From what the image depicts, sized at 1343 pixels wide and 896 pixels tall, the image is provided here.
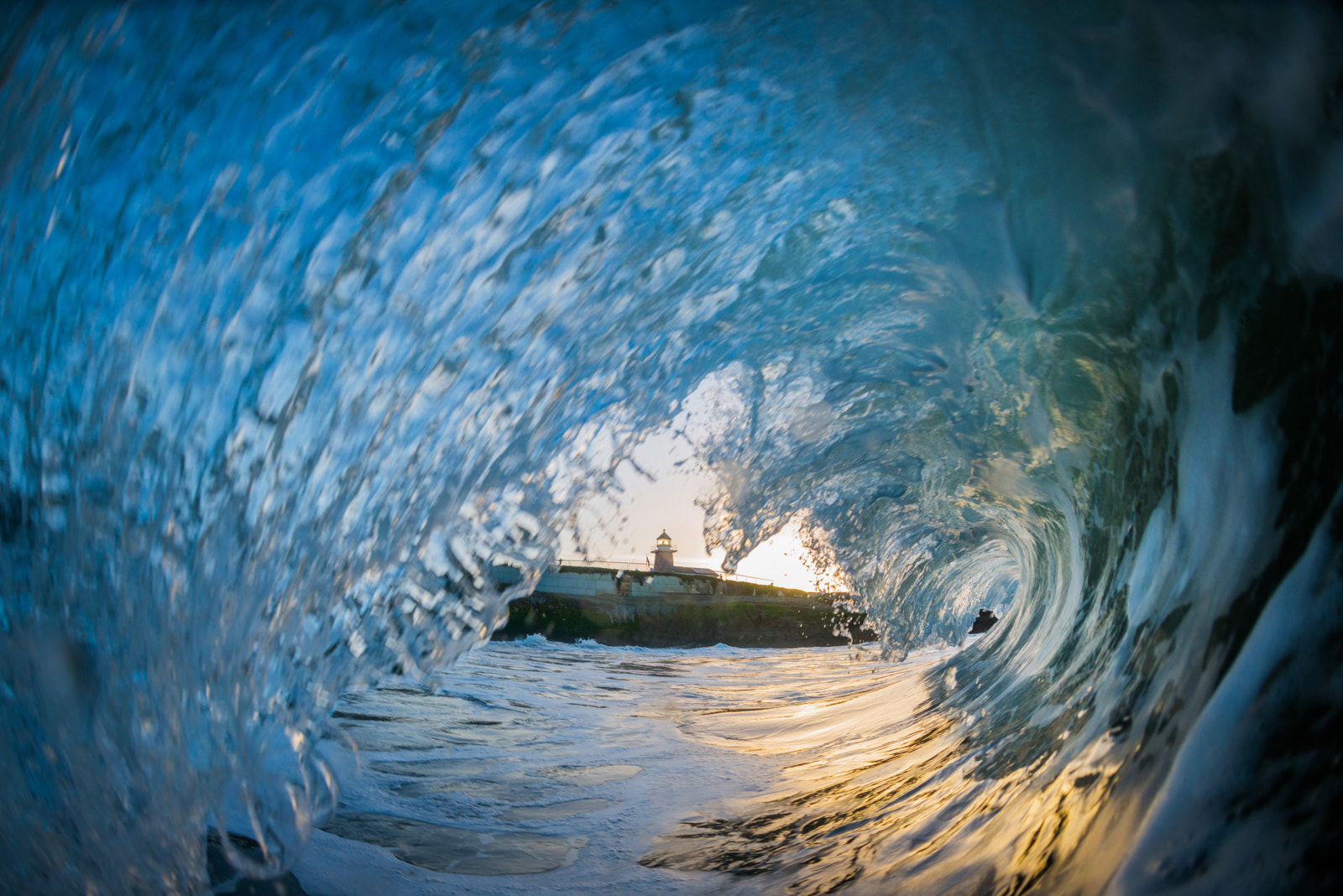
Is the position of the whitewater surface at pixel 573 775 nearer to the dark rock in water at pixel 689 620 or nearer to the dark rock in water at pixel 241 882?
the dark rock in water at pixel 241 882

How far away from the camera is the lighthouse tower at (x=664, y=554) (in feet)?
120

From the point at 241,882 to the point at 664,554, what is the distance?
3494 centimetres

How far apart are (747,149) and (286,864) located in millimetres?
3403

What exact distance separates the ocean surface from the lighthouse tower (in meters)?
32.4

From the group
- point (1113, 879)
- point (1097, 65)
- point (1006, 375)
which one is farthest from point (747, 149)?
point (1113, 879)

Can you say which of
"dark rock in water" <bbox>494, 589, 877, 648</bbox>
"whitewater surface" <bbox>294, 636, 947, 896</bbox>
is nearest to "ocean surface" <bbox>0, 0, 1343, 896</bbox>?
"whitewater surface" <bbox>294, 636, 947, 896</bbox>

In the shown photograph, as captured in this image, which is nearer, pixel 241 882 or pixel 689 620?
pixel 241 882

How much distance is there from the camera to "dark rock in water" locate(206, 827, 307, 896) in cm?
255

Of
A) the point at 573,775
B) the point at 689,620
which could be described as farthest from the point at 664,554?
the point at 573,775

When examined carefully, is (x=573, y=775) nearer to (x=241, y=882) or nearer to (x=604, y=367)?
(x=241, y=882)

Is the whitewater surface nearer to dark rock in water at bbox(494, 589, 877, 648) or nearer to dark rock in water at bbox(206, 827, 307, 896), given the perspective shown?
dark rock in water at bbox(206, 827, 307, 896)

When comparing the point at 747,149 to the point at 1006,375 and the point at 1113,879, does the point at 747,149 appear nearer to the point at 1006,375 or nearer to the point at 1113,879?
the point at 1006,375

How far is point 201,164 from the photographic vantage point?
7.23 ft

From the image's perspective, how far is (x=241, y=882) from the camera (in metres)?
2.62
